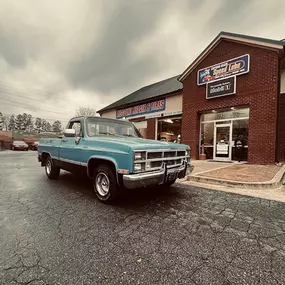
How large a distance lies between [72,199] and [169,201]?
7.62 ft

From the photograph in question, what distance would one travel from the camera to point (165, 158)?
401 centimetres

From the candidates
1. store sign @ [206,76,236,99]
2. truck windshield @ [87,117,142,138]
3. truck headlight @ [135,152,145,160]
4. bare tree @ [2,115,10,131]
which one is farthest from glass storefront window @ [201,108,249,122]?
bare tree @ [2,115,10,131]

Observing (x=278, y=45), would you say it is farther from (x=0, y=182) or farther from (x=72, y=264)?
(x=0, y=182)

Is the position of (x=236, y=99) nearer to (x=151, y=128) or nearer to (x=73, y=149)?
(x=151, y=128)

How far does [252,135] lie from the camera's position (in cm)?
970

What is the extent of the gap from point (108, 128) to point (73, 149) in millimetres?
1116

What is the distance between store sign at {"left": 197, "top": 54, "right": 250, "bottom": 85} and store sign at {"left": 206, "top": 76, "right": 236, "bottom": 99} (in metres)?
0.33

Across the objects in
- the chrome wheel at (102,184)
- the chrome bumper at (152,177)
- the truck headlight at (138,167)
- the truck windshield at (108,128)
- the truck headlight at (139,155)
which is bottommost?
the chrome wheel at (102,184)

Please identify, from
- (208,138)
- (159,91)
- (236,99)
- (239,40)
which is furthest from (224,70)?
(159,91)

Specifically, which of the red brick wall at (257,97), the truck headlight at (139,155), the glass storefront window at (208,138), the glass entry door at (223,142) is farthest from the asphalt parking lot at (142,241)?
the glass storefront window at (208,138)

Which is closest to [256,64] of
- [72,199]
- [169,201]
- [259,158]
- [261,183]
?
[259,158]

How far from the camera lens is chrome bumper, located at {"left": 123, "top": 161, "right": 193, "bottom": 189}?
3344 millimetres

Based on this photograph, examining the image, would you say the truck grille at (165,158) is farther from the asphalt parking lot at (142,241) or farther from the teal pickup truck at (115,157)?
the asphalt parking lot at (142,241)

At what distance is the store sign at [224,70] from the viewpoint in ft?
32.8
